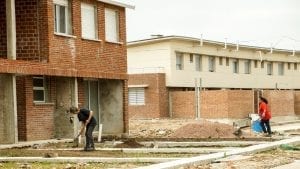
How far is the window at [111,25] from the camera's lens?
3047 centimetres

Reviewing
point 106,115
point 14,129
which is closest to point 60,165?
point 14,129

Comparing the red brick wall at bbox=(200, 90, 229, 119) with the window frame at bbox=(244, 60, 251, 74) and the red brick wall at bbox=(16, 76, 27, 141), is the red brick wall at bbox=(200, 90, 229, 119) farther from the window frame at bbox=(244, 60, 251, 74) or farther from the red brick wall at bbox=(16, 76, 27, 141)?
the red brick wall at bbox=(16, 76, 27, 141)

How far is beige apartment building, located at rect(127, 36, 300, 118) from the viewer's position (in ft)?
146

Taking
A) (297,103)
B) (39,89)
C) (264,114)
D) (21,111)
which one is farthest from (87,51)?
(297,103)

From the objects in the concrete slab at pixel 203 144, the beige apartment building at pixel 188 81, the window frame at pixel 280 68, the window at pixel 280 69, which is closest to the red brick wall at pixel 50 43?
the concrete slab at pixel 203 144

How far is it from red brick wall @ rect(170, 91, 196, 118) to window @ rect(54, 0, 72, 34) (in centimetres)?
2060

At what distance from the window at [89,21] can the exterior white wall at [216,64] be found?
19374mm

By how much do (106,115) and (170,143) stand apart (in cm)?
821

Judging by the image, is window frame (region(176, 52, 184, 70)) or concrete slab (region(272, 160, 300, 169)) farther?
window frame (region(176, 52, 184, 70))

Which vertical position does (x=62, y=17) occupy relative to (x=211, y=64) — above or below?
above

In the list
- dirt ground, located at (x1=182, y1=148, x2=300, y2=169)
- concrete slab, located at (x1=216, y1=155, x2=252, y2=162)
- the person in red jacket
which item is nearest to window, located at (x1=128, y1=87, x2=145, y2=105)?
the person in red jacket

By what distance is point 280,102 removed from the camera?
47.0 meters

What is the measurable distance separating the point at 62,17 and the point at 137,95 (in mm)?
22485

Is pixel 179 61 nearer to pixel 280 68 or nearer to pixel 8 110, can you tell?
pixel 280 68
